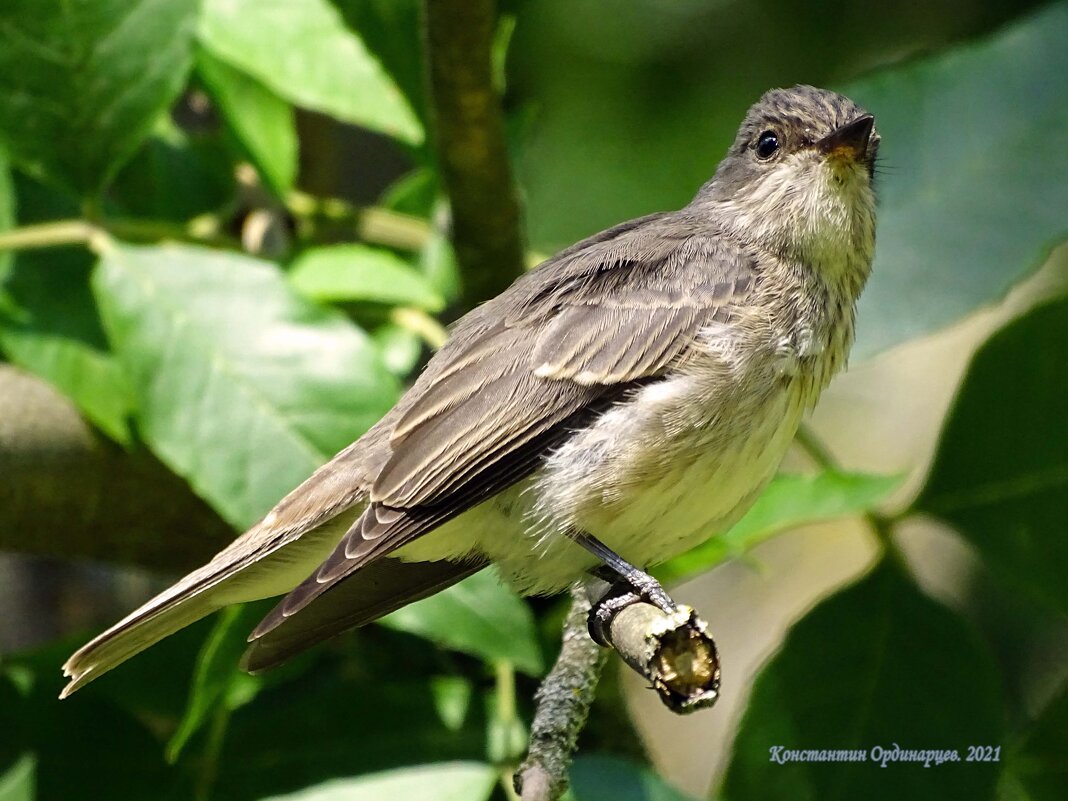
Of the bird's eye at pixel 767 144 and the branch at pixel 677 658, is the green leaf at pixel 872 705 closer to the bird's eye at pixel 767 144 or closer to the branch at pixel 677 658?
the branch at pixel 677 658

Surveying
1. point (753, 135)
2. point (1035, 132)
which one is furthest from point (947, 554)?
point (753, 135)

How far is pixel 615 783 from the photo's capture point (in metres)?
2.33

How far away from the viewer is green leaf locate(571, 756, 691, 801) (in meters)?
2.30

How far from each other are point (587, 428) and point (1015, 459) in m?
0.94

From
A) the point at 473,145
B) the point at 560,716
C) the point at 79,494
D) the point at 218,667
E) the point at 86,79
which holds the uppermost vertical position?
the point at 86,79

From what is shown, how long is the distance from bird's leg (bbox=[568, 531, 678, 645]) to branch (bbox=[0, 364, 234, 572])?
1057 mm

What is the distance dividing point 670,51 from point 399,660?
3003 mm

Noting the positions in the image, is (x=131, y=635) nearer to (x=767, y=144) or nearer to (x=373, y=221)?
(x=373, y=221)

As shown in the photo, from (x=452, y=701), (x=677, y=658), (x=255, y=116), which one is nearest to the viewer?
(x=677, y=658)

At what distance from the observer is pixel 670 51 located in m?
5.20

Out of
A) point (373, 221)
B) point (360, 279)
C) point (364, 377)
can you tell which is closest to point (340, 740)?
point (364, 377)

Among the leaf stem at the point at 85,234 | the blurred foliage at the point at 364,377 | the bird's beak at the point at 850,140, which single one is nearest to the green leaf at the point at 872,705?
the blurred foliage at the point at 364,377

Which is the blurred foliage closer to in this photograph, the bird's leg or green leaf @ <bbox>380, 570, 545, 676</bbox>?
green leaf @ <bbox>380, 570, 545, 676</bbox>

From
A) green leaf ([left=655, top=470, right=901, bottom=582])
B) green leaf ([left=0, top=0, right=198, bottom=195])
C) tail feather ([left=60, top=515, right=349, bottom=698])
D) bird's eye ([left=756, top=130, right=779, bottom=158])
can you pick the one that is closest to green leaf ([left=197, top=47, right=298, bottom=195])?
green leaf ([left=0, top=0, right=198, bottom=195])
